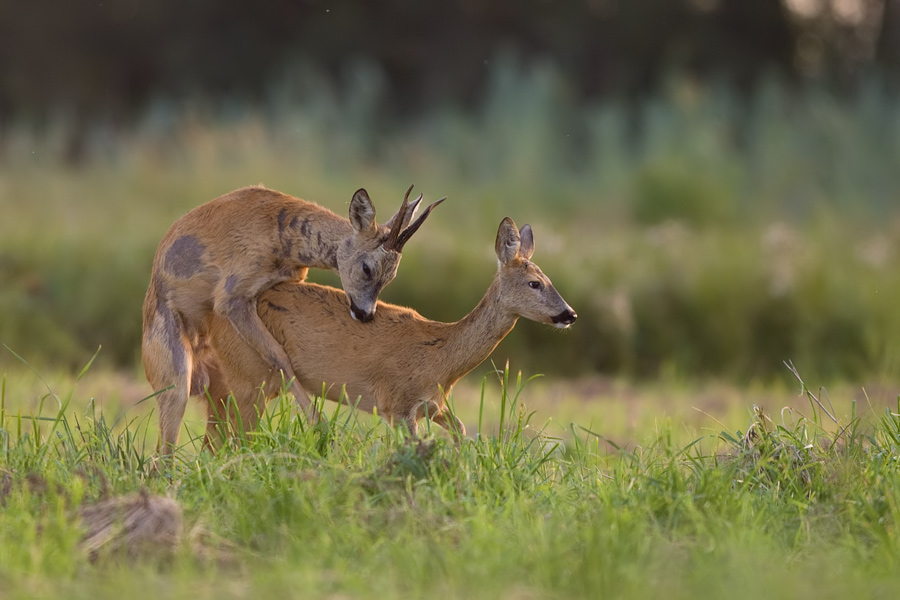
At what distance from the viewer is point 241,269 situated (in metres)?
6.05

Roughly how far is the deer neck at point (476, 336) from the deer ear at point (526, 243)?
0.98 ft

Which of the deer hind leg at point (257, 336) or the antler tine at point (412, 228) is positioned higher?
the antler tine at point (412, 228)

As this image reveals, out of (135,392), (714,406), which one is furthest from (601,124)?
(135,392)

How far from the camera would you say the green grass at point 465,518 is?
12.5 feet

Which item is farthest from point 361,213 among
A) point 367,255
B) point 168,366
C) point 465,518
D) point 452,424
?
point 465,518

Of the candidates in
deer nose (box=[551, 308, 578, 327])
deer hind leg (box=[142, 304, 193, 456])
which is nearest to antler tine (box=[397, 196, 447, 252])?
deer nose (box=[551, 308, 578, 327])

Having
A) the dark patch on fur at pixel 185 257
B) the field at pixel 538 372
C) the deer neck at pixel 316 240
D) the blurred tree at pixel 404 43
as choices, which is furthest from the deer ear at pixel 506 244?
the blurred tree at pixel 404 43

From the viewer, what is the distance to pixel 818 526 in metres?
4.56

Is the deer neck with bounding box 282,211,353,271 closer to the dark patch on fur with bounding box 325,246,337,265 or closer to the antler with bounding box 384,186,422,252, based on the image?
the dark patch on fur with bounding box 325,246,337,265

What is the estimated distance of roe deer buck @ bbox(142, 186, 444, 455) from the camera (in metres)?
5.98

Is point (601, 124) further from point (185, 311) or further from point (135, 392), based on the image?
point (185, 311)

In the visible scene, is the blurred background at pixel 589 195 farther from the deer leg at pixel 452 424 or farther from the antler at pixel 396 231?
the antler at pixel 396 231

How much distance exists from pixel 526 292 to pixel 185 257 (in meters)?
1.63

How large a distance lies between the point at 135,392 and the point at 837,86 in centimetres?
1710
